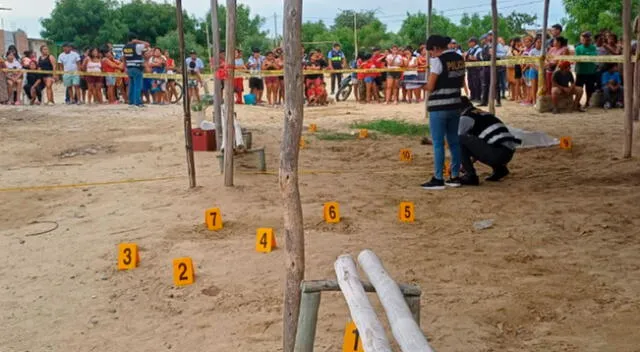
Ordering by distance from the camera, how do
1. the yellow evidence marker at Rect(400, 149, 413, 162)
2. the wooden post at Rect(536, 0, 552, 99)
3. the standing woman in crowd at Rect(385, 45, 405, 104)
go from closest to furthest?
the yellow evidence marker at Rect(400, 149, 413, 162)
the wooden post at Rect(536, 0, 552, 99)
the standing woman in crowd at Rect(385, 45, 405, 104)

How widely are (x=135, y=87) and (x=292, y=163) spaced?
631 inches

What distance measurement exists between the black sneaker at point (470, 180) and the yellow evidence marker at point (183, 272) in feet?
13.4

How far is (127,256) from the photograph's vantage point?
5562 millimetres

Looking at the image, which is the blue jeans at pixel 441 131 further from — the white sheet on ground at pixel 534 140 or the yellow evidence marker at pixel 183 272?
the yellow evidence marker at pixel 183 272

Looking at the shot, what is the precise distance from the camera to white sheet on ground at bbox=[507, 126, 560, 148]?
10.8 m

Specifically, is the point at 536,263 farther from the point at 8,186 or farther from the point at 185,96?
the point at 8,186

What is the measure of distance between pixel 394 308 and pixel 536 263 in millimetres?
3081

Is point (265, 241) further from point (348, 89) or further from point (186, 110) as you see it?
point (348, 89)

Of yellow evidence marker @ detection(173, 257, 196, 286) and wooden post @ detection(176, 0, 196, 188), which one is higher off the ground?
wooden post @ detection(176, 0, 196, 188)

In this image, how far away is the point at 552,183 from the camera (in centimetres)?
812

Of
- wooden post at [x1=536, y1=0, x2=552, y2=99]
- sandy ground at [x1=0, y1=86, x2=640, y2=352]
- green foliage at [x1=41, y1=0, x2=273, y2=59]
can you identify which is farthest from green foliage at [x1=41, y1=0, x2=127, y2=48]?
sandy ground at [x1=0, y1=86, x2=640, y2=352]

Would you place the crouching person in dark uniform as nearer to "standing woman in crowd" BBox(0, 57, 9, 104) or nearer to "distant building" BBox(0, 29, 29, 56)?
"standing woman in crowd" BBox(0, 57, 9, 104)

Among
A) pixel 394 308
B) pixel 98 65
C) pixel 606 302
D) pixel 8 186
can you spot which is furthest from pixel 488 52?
pixel 394 308

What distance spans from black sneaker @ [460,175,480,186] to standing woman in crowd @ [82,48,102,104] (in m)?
14.0
